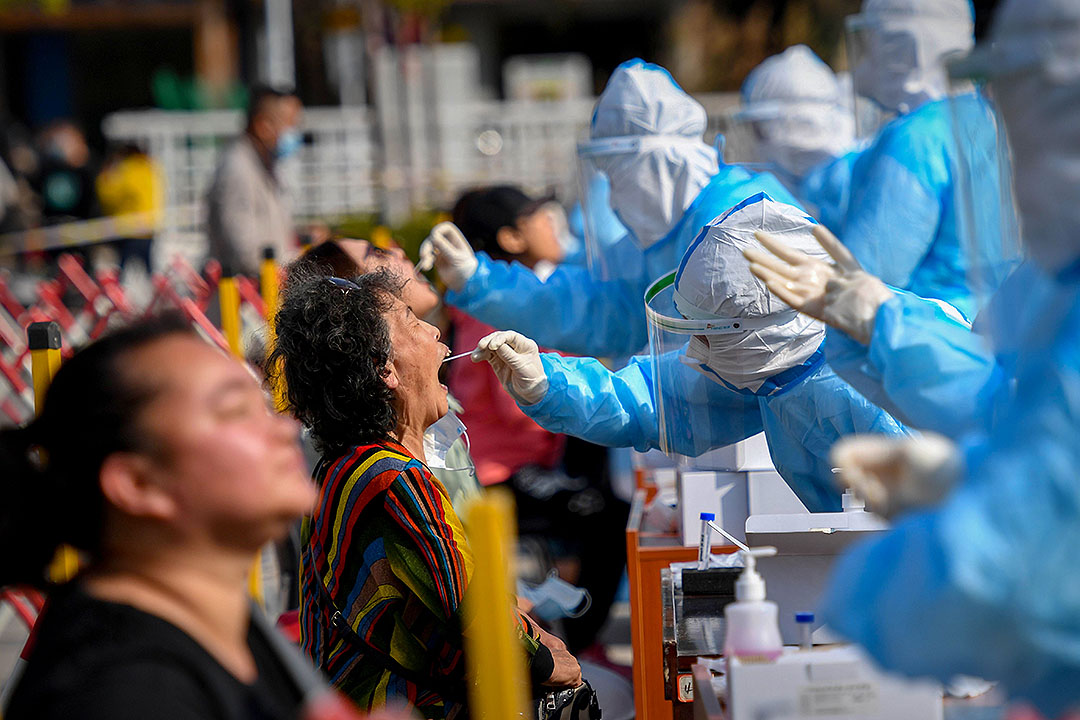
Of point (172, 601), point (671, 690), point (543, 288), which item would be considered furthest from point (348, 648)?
point (543, 288)

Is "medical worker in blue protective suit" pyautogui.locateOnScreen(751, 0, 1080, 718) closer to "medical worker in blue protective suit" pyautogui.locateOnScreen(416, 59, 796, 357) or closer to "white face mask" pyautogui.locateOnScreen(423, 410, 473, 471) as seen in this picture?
"white face mask" pyautogui.locateOnScreen(423, 410, 473, 471)

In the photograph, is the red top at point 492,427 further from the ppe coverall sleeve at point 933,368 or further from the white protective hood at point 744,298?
the ppe coverall sleeve at point 933,368

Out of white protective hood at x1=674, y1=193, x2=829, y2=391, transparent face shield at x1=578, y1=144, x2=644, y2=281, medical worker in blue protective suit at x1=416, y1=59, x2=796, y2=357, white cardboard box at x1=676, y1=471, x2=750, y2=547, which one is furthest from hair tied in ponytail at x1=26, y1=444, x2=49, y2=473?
transparent face shield at x1=578, y1=144, x2=644, y2=281

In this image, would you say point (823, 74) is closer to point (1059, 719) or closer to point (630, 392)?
point (630, 392)

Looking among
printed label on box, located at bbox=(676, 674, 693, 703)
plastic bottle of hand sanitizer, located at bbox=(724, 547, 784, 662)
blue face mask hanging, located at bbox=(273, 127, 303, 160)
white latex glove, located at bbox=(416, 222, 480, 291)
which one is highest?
blue face mask hanging, located at bbox=(273, 127, 303, 160)

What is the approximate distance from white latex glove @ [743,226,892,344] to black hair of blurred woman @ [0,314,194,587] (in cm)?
86

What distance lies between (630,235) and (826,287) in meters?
2.50

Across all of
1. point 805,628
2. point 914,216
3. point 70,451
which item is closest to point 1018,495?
point 805,628

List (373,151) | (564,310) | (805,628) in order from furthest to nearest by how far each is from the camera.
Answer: (373,151) < (564,310) < (805,628)

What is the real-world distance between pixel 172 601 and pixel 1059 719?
3.44ft

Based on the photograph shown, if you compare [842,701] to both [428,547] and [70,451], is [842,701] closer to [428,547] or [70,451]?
[428,547]

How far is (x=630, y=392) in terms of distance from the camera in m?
3.13

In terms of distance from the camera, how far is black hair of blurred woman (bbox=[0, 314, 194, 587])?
5.32ft

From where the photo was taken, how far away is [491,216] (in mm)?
5262
